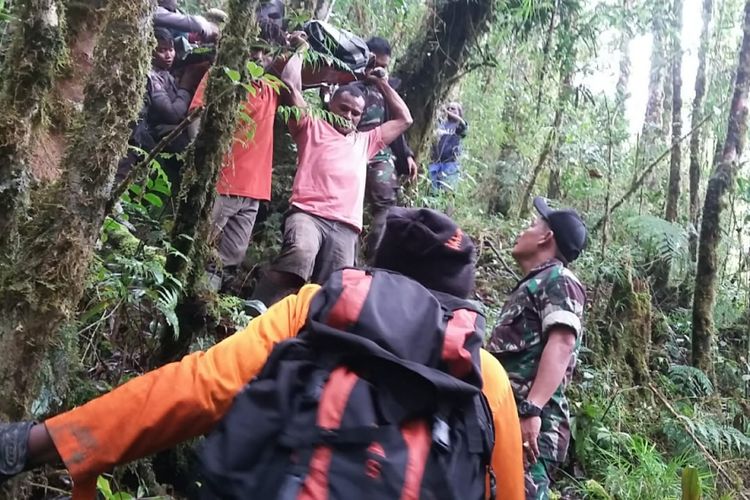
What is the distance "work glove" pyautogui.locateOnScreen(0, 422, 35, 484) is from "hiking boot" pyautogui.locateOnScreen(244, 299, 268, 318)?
2495mm

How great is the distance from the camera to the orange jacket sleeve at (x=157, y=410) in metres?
1.60

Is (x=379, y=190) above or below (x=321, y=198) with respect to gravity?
above

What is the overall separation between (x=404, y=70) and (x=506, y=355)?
178 inches

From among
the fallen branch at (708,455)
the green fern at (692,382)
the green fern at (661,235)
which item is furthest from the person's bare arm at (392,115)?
the green fern at (692,382)

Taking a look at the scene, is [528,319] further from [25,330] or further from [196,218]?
[25,330]

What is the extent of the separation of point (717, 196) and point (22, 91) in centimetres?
783

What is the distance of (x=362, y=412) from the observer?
1.55 meters

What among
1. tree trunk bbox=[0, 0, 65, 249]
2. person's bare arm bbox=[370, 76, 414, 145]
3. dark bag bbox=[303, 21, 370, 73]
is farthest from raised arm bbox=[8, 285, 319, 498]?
person's bare arm bbox=[370, 76, 414, 145]

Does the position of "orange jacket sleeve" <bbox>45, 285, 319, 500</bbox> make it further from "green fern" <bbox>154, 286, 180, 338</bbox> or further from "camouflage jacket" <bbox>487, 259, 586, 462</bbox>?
"camouflage jacket" <bbox>487, 259, 586, 462</bbox>

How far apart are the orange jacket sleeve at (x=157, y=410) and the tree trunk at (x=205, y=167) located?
1412 millimetres

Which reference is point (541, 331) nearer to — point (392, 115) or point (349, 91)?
point (349, 91)

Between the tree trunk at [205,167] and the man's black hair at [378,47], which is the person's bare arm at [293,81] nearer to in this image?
the man's black hair at [378,47]

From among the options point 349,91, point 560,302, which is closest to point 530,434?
point 560,302

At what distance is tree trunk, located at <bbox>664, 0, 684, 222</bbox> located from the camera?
10.8 metres
